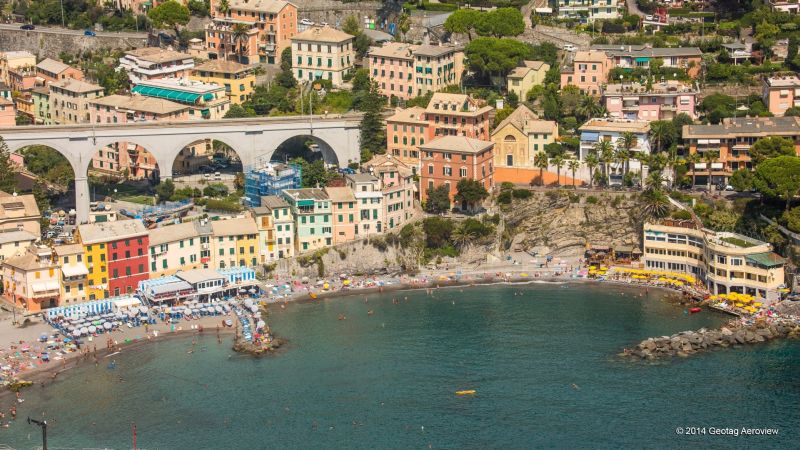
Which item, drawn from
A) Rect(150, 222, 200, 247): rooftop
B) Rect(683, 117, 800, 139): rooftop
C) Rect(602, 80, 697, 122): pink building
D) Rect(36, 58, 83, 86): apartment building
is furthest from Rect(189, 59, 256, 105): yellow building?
Rect(683, 117, 800, 139): rooftop

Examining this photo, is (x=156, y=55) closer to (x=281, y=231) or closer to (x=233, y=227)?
(x=233, y=227)

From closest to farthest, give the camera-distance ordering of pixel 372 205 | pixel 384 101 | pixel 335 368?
1. pixel 335 368
2. pixel 372 205
3. pixel 384 101

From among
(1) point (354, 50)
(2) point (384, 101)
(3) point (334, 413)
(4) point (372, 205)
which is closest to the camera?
(3) point (334, 413)

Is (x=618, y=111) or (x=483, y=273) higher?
(x=618, y=111)

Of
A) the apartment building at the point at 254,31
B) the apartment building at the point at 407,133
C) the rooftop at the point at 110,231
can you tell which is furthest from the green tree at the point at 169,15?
the rooftop at the point at 110,231

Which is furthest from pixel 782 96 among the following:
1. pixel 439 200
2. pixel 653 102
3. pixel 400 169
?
pixel 400 169

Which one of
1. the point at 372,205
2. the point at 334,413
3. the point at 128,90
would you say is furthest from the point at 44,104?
the point at 334,413

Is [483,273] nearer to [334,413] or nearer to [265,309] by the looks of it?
[265,309]

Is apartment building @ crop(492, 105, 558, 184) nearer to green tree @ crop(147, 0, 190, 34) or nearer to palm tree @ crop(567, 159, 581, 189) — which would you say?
palm tree @ crop(567, 159, 581, 189)
